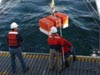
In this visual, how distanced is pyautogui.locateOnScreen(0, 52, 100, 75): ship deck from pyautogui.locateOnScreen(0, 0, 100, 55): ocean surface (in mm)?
2713

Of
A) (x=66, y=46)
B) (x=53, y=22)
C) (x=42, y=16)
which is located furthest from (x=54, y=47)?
(x=42, y=16)

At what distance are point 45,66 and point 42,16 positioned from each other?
9240mm

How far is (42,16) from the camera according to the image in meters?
22.7

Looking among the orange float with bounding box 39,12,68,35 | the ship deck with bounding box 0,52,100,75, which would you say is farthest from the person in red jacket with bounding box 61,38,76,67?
the orange float with bounding box 39,12,68,35

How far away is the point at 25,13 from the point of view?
77.6ft

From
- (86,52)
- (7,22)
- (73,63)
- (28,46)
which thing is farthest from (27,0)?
(73,63)

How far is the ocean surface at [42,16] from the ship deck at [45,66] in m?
2.71

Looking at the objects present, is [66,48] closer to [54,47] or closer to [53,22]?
[54,47]

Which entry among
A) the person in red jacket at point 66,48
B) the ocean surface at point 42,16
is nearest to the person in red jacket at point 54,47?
the person in red jacket at point 66,48

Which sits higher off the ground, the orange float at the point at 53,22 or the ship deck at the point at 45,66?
the orange float at the point at 53,22

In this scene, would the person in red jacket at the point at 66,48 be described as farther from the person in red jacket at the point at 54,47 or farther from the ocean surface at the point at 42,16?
the ocean surface at the point at 42,16

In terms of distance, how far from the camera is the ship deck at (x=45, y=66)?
44.3 ft

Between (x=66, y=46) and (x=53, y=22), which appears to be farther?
(x=53, y=22)

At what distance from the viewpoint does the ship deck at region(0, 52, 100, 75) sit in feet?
44.3
